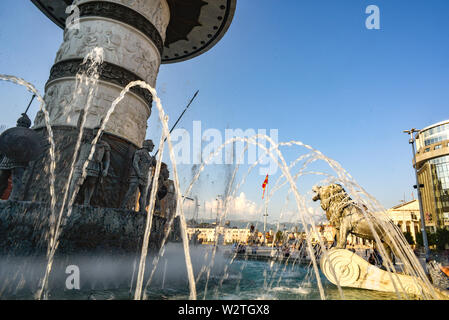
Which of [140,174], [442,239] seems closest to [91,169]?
[140,174]

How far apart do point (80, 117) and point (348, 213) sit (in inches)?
344

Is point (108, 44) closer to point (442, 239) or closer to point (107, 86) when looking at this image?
point (107, 86)

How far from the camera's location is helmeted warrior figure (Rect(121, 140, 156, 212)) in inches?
295

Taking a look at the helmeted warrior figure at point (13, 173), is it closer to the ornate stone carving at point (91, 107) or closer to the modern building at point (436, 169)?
the ornate stone carving at point (91, 107)

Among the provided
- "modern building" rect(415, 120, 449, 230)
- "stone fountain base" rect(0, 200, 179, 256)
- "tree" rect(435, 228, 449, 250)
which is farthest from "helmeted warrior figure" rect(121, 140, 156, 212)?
"modern building" rect(415, 120, 449, 230)

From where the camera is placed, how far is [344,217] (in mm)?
6590

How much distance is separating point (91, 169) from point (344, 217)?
23.2 feet

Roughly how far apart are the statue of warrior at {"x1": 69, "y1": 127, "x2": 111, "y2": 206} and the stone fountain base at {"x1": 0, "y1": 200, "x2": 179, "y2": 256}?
4.63 ft

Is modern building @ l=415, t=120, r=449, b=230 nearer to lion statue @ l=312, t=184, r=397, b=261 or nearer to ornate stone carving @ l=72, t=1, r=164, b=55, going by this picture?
lion statue @ l=312, t=184, r=397, b=261

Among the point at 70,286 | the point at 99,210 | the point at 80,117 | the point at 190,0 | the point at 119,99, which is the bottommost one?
the point at 70,286

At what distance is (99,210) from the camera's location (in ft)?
18.1

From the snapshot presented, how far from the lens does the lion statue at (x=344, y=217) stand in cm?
631
